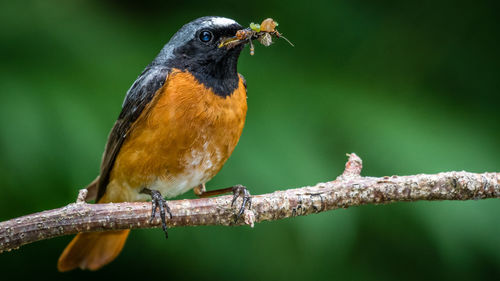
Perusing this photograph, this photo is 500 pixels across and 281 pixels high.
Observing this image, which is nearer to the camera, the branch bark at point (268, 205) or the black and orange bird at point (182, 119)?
the branch bark at point (268, 205)

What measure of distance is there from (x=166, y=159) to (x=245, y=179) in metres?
0.76

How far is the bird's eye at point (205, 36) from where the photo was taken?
3695mm

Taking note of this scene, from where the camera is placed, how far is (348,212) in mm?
4078

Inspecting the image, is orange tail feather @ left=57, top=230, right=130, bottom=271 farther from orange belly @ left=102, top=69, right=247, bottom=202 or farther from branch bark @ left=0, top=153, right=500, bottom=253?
branch bark @ left=0, top=153, right=500, bottom=253

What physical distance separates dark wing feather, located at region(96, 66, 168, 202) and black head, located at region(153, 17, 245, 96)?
6.1 inches

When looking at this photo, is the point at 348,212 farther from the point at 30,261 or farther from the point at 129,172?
the point at 30,261

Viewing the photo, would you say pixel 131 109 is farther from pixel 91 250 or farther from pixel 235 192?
pixel 91 250

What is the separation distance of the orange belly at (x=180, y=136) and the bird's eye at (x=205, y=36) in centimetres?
24

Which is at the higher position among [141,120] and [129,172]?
[141,120]

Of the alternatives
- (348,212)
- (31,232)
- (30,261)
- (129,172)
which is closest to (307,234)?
(348,212)

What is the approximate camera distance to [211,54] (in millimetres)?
Answer: 3691

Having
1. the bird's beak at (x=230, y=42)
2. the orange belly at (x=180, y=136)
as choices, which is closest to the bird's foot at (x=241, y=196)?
the orange belly at (x=180, y=136)

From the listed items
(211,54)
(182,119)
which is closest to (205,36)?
(211,54)

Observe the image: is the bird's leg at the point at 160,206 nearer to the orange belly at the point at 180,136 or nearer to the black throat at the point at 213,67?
the orange belly at the point at 180,136
